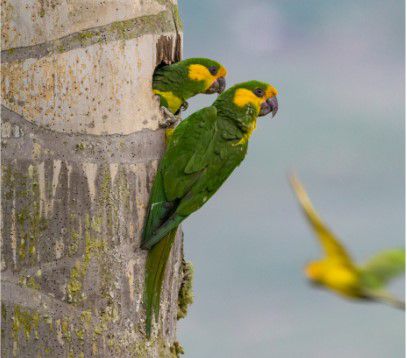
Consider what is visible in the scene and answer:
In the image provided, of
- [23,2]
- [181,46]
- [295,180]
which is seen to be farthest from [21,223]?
[295,180]

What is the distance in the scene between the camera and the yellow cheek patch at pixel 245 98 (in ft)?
7.79

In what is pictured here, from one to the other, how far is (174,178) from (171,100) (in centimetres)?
33

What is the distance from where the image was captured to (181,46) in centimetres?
250

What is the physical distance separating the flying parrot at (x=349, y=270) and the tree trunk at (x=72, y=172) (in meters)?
Answer: 1.89

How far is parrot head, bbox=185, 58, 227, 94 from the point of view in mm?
2410

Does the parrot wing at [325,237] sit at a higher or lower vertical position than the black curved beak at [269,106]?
higher

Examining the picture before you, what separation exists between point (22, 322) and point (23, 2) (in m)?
1.09

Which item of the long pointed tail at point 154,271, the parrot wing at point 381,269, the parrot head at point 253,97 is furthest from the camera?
the parrot head at point 253,97

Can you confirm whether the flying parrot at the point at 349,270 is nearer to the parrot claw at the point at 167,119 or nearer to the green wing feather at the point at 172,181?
the green wing feather at the point at 172,181

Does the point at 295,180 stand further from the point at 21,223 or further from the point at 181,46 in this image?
the point at 181,46

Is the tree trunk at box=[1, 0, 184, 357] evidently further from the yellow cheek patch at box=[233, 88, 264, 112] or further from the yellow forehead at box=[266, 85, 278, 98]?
the yellow forehead at box=[266, 85, 278, 98]

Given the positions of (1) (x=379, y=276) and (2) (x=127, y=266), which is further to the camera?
(2) (x=127, y=266)

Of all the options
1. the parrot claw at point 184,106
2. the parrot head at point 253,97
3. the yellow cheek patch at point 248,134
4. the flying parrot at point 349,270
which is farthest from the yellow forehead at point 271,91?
the flying parrot at point 349,270

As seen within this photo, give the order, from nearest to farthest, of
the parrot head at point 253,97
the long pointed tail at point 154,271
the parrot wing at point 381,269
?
the parrot wing at point 381,269, the long pointed tail at point 154,271, the parrot head at point 253,97
